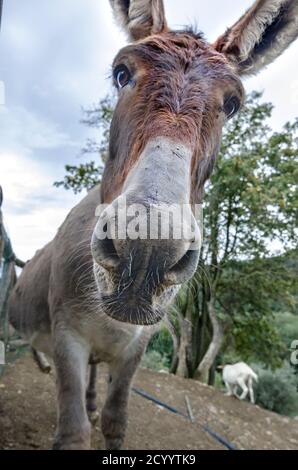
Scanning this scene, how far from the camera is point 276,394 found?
14219mm

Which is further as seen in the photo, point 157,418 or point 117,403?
point 157,418

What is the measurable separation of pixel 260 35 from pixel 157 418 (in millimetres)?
5256

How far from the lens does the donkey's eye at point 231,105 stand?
1971 mm

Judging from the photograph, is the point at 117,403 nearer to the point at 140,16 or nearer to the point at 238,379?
the point at 140,16

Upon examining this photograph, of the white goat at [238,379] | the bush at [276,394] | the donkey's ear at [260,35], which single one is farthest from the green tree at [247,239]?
the donkey's ear at [260,35]

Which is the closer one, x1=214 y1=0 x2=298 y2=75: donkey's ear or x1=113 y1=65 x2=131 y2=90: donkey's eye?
x1=113 y1=65 x2=131 y2=90: donkey's eye

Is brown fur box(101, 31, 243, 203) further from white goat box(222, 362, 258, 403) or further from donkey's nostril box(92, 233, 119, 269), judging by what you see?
white goat box(222, 362, 258, 403)

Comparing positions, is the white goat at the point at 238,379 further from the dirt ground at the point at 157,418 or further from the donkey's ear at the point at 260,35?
the donkey's ear at the point at 260,35

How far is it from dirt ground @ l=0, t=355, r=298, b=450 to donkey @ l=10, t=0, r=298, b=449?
1.49 m

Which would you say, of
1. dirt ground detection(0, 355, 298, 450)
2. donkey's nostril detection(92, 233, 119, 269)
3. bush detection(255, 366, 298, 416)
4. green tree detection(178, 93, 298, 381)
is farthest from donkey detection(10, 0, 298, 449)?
bush detection(255, 366, 298, 416)

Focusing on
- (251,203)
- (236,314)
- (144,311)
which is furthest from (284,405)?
(144,311)

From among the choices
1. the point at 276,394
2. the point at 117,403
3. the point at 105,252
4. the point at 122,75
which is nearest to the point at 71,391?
the point at 117,403

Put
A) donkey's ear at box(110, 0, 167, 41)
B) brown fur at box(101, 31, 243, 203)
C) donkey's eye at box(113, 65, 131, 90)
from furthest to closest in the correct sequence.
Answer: donkey's ear at box(110, 0, 167, 41)
donkey's eye at box(113, 65, 131, 90)
brown fur at box(101, 31, 243, 203)

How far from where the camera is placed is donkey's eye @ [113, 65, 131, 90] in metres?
1.93
